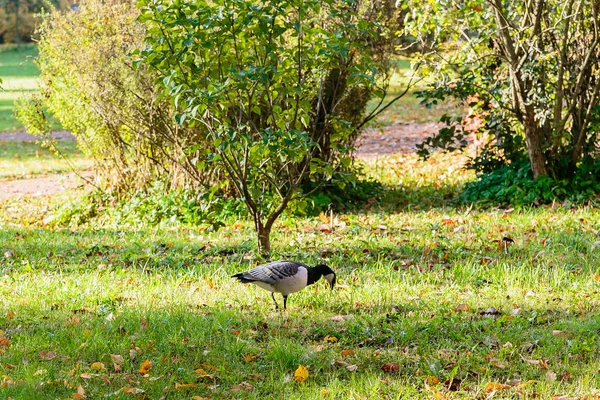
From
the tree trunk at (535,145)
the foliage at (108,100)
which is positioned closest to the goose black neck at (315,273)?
the foliage at (108,100)

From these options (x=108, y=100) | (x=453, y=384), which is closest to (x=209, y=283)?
(x=453, y=384)

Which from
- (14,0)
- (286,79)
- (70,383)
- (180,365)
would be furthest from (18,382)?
(14,0)

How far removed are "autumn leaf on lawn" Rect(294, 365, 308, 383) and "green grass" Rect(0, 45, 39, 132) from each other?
18668 millimetres

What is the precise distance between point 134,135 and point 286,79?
5.37 m

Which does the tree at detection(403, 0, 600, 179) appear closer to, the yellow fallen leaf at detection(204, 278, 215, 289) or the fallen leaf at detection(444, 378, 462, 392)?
the yellow fallen leaf at detection(204, 278, 215, 289)

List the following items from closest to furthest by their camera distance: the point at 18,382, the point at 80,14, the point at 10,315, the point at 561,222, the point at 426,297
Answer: the point at 18,382 < the point at 10,315 < the point at 426,297 < the point at 561,222 < the point at 80,14

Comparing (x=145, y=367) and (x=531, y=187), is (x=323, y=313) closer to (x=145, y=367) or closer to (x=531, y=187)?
(x=145, y=367)

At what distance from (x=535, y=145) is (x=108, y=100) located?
554 centimetres

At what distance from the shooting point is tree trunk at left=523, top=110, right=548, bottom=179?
32.1ft

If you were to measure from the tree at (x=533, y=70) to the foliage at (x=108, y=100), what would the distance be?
11.2 feet

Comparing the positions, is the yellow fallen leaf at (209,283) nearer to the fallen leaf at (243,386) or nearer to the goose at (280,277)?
the goose at (280,277)

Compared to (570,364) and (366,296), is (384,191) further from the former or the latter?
(570,364)

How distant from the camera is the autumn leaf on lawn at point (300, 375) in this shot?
14.3 ft

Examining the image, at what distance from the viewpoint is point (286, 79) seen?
267 inches
